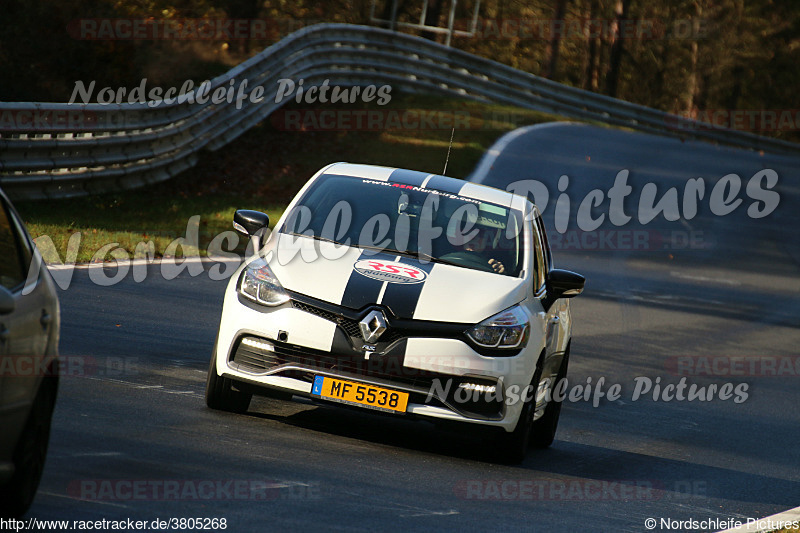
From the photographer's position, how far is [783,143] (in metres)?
45.3

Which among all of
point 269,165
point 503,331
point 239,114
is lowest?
point 269,165

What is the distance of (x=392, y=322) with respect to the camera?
24.9 ft

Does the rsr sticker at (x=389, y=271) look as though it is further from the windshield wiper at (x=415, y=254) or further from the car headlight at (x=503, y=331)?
the car headlight at (x=503, y=331)

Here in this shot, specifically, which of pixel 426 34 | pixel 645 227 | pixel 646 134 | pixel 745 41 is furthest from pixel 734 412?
pixel 745 41

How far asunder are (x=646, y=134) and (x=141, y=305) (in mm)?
26501

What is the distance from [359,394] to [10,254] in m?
2.85

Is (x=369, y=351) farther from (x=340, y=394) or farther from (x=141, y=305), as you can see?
(x=141, y=305)

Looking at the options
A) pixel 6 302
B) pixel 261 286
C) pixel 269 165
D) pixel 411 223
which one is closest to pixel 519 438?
pixel 411 223

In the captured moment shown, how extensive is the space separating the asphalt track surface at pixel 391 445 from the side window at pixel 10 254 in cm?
104

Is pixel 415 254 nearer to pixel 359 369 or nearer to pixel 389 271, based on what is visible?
pixel 389 271

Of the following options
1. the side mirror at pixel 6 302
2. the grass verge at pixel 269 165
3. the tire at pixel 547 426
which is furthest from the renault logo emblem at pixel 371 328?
the grass verge at pixel 269 165

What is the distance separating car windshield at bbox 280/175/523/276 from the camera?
855 centimetres

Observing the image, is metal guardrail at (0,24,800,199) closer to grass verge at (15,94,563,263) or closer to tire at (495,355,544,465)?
grass verge at (15,94,563,263)

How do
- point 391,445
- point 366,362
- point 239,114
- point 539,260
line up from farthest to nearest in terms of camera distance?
1. point 239,114
2. point 539,260
3. point 391,445
4. point 366,362
